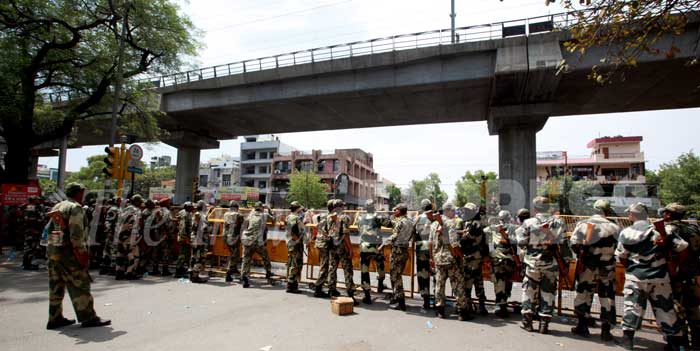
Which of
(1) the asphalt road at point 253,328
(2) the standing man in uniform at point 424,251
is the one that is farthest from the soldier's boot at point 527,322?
(2) the standing man in uniform at point 424,251

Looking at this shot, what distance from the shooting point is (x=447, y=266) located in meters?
6.00

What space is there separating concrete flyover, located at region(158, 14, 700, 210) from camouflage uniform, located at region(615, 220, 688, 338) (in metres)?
11.3

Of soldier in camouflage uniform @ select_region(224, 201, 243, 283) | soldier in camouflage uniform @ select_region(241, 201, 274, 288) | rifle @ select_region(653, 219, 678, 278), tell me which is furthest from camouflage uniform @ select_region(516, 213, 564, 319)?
soldier in camouflage uniform @ select_region(224, 201, 243, 283)

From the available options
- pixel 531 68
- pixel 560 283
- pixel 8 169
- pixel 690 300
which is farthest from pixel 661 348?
pixel 8 169

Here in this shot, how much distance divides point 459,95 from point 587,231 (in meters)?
14.2

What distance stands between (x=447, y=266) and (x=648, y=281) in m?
2.71

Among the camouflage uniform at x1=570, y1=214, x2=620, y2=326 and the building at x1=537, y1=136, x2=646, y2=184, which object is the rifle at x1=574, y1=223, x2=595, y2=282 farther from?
the building at x1=537, y1=136, x2=646, y2=184

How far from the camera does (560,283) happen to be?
638 centimetres

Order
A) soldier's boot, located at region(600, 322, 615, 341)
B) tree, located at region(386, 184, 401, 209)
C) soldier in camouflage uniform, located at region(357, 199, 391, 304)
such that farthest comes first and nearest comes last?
tree, located at region(386, 184, 401, 209) → soldier in camouflage uniform, located at region(357, 199, 391, 304) → soldier's boot, located at region(600, 322, 615, 341)

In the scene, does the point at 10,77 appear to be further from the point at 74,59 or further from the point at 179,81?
the point at 179,81

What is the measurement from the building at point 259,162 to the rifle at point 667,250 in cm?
6156

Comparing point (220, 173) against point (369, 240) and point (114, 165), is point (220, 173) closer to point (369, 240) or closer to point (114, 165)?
point (114, 165)

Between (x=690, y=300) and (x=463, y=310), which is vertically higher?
(x=690, y=300)

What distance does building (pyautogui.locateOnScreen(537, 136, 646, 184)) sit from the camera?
56531mm
